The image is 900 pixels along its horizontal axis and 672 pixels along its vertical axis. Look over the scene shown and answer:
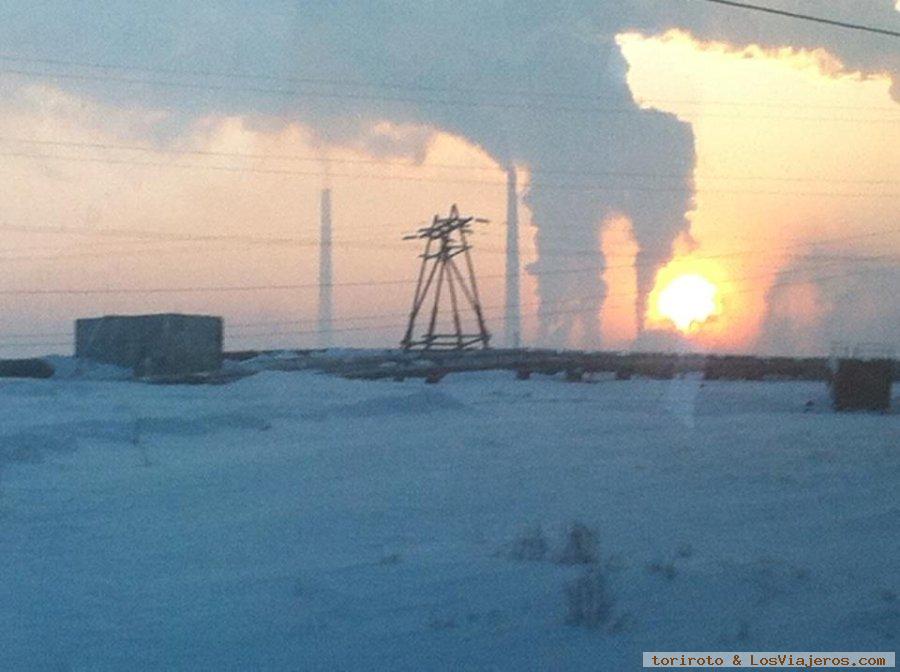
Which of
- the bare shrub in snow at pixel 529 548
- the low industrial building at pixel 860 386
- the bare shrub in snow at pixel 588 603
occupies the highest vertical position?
the bare shrub in snow at pixel 588 603

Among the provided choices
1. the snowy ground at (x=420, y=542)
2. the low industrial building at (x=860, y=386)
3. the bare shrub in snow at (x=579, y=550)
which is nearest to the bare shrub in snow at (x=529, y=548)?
the snowy ground at (x=420, y=542)

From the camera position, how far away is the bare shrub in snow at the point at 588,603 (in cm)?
1073

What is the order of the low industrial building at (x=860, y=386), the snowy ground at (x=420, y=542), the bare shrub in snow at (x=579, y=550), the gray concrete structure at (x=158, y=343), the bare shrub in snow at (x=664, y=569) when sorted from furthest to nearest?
the gray concrete structure at (x=158, y=343), the low industrial building at (x=860, y=386), the bare shrub in snow at (x=579, y=550), the bare shrub in snow at (x=664, y=569), the snowy ground at (x=420, y=542)

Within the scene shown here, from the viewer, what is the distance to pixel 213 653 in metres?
9.81

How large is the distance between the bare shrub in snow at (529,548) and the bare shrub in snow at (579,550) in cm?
23

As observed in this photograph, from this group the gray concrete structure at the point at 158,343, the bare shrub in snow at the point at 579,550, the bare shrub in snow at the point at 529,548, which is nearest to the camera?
the bare shrub in snow at the point at 579,550

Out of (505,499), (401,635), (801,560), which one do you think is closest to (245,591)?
(401,635)

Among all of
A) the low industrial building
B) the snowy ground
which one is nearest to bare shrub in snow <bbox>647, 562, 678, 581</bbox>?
the snowy ground

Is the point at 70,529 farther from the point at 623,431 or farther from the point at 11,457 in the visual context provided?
the point at 623,431

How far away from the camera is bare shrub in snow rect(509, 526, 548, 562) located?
538 inches

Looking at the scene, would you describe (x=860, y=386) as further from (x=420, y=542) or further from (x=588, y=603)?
(x=588, y=603)

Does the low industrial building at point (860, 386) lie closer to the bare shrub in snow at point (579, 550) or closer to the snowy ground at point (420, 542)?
the snowy ground at point (420, 542)

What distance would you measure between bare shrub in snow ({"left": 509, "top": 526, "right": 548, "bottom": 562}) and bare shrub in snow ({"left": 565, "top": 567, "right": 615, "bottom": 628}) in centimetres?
231

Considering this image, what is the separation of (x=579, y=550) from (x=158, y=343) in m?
39.9
